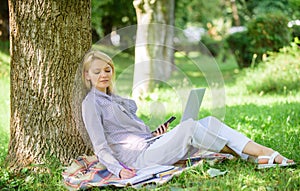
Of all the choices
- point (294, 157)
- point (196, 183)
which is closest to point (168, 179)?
point (196, 183)

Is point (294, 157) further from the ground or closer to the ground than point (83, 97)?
closer to the ground

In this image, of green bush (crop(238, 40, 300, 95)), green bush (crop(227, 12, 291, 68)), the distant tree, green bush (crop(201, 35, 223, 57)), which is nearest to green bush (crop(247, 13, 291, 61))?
green bush (crop(227, 12, 291, 68))

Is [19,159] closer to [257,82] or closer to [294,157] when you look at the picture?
[294,157]

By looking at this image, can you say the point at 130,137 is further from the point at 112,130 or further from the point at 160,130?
the point at 160,130

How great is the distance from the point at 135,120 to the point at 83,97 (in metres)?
0.46

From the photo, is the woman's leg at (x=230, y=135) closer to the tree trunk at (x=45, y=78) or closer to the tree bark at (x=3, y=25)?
the tree trunk at (x=45, y=78)

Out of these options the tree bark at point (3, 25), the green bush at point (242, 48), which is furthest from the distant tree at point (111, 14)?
the green bush at point (242, 48)

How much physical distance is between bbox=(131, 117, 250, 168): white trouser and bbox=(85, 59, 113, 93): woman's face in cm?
58

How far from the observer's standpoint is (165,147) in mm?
3432

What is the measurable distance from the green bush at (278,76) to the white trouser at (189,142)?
4.65 meters

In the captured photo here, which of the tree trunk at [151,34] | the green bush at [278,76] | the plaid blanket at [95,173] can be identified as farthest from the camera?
the green bush at [278,76]

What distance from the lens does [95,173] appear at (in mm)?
3516

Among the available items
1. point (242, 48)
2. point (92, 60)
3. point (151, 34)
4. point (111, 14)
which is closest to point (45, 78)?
point (92, 60)

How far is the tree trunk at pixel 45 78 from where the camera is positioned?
3666 millimetres
